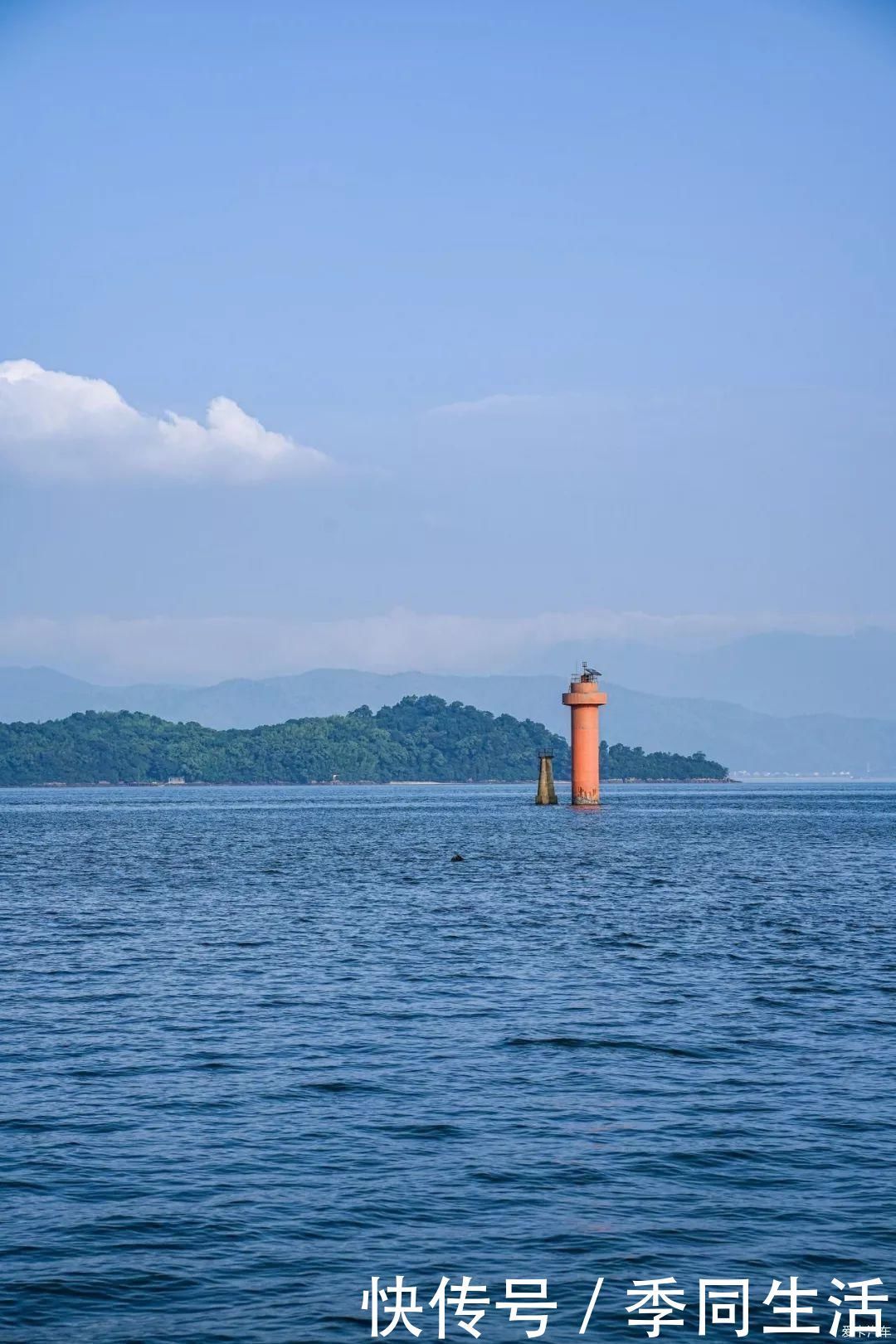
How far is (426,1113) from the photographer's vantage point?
25.3m

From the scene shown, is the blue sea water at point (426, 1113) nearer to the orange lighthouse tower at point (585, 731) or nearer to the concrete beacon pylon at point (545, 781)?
the orange lighthouse tower at point (585, 731)

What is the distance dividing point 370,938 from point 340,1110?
23842mm

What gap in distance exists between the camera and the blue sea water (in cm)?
1820

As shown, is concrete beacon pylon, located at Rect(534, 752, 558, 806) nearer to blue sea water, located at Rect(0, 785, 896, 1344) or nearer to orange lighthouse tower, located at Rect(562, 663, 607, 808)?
orange lighthouse tower, located at Rect(562, 663, 607, 808)

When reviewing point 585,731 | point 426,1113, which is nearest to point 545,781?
point 585,731

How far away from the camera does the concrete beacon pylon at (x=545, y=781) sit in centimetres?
16875

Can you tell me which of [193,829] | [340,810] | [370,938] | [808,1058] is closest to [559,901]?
[370,938]

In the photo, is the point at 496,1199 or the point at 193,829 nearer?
the point at 496,1199

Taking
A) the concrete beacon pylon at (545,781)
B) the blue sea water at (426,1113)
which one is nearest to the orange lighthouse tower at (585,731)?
the concrete beacon pylon at (545,781)

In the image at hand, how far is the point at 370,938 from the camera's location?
1940 inches

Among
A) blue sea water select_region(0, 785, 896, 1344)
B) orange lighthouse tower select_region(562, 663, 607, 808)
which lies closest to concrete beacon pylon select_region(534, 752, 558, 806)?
orange lighthouse tower select_region(562, 663, 607, 808)

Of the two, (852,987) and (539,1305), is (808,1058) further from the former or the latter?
(539,1305)

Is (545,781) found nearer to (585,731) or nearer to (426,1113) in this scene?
(585,731)

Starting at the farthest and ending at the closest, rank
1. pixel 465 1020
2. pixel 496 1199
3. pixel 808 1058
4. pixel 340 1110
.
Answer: pixel 465 1020, pixel 808 1058, pixel 340 1110, pixel 496 1199
